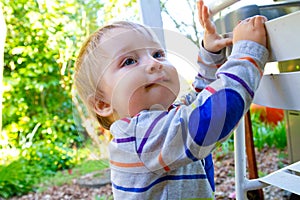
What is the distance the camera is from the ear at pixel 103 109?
631 mm

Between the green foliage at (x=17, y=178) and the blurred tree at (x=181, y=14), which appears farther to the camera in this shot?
the green foliage at (x=17, y=178)

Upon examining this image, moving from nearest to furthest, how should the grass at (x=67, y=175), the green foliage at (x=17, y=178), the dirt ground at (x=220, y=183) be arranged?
the dirt ground at (x=220, y=183) → the green foliage at (x=17, y=178) → the grass at (x=67, y=175)

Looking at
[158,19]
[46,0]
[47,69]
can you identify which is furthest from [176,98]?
[47,69]

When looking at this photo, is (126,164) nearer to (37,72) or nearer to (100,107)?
(100,107)

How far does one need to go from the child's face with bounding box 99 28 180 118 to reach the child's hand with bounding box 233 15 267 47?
0.42ft

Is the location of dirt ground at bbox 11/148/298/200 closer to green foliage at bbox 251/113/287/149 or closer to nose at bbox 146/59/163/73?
green foliage at bbox 251/113/287/149

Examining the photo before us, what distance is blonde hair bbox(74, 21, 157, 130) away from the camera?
2.00 ft

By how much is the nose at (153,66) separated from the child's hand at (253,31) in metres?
0.13

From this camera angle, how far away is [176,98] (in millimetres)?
626

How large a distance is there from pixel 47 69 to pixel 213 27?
81.0 inches

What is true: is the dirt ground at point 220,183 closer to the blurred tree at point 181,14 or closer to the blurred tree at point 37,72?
the blurred tree at point 37,72

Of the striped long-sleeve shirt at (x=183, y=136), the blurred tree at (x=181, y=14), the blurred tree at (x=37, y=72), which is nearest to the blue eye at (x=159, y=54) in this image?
the striped long-sleeve shirt at (x=183, y=136)

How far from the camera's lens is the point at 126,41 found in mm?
584

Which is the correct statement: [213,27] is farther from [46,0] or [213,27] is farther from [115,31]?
[46,0]
